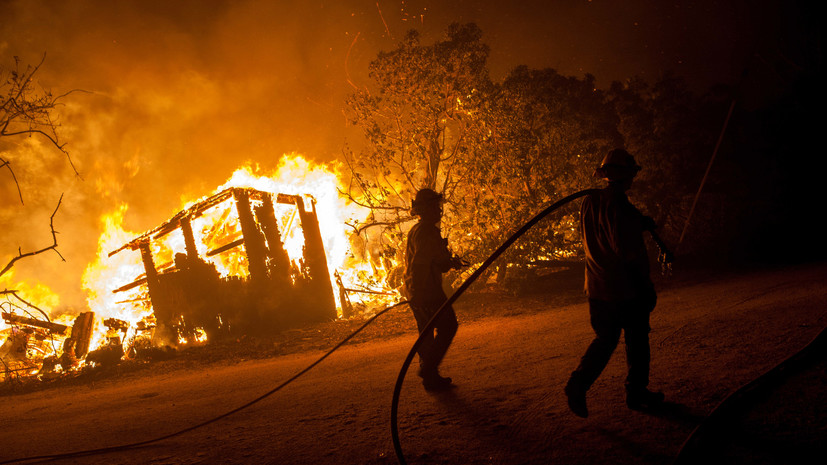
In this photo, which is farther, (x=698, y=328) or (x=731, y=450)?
(x=698, y=328)

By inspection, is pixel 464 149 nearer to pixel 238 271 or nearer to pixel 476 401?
pixel 238 271

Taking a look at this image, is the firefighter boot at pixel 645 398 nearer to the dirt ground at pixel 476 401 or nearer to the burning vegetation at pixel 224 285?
the dirt ground at pixel 476 401

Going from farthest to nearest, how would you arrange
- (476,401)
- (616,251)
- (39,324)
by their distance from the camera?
(39,324) < (476,401) < (616,251)

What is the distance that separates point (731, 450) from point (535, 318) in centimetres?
720

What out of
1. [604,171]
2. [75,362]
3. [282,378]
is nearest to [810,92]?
[604,171]

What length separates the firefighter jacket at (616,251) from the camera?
3.57 meters

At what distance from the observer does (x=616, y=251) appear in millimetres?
3568

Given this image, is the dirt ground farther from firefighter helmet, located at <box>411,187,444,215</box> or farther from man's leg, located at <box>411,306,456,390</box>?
firefighter helmet, located at <box>411,187,444,215</box>

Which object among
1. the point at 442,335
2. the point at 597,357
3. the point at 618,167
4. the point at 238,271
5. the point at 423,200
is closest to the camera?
the point at 597,357

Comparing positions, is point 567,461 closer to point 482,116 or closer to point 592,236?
point 592,236

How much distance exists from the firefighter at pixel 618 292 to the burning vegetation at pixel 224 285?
39.8 feet

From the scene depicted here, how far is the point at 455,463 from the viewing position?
10.9ft

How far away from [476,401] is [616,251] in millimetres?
2034

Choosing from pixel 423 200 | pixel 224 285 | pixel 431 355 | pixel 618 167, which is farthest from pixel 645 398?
pixel 224 285
